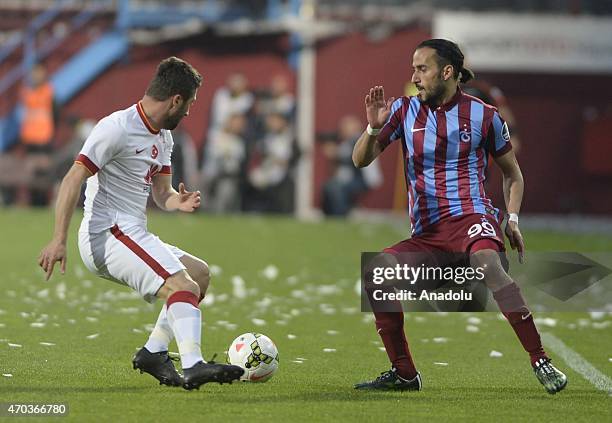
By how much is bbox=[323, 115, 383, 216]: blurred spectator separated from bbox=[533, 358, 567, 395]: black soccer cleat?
20.2m

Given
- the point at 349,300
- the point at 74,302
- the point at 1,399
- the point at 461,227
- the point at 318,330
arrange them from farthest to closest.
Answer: the point at 349,300, the point at 74,302, the point at 318,330, the point at 461,227, the point at 1,399

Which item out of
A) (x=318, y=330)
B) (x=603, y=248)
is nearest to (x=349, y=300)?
(x=318, y=330)

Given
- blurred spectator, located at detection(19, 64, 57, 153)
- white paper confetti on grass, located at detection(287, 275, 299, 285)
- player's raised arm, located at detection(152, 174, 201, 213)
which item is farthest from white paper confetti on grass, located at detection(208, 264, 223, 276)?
blurred spectator, located at detection(19, 64, 57, 153)

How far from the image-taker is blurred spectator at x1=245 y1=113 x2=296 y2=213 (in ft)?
91.6

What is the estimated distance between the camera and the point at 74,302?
12258mm

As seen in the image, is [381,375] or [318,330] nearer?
[381,375]

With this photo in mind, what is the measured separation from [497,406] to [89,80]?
72.6ft

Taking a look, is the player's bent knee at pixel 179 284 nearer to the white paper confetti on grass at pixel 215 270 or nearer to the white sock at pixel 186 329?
the white sock at pixel 186 329

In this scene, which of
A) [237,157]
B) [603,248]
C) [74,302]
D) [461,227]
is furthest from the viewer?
[237,157]

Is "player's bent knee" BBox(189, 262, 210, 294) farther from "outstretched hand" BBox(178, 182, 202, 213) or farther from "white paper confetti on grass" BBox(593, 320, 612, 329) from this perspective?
"white paper confetti on grass" BBox(593, 320, 612, 329)

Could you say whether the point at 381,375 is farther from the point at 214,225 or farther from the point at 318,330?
the point at 214,225

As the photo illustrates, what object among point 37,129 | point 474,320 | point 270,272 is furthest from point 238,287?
point 37,129

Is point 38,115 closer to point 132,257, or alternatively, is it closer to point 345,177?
point 345,177

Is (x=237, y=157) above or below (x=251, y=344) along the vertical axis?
above
